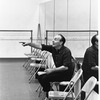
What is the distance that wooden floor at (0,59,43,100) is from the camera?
19.2ft

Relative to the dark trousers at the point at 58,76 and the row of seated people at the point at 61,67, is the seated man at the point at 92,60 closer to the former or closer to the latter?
the row of seated people at the point at 61,67

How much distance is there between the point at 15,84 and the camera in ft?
22.9

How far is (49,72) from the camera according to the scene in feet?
16.9

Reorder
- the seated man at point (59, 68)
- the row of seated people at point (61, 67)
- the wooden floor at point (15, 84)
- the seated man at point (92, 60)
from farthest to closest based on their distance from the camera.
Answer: the wooden floor at point (15, 84)
the seated man at point (59, 68)
the row of seated people at point (61, 67)
the seated man at point (92, 60)

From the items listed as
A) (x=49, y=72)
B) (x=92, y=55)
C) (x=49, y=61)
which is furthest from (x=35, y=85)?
(x=92, y=55)

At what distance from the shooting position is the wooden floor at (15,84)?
230 inches

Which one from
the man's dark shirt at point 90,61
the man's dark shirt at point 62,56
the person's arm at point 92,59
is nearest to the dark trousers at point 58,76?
the man's dark shirt at point 62,56

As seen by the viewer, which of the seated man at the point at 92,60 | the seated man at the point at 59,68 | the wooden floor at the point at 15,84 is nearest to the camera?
the seated man at the point at 92,60

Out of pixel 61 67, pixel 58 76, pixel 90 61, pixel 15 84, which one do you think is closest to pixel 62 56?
pixel 61 67

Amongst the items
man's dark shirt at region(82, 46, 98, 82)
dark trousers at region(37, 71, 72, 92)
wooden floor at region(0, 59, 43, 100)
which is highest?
man's dark shirt at region(82, 46, 98, 82)

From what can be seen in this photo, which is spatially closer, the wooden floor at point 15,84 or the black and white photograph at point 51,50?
the black and white photograph at point 51,50

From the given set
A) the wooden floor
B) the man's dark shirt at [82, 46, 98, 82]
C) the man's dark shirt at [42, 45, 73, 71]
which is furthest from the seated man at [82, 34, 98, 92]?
the wooden floor

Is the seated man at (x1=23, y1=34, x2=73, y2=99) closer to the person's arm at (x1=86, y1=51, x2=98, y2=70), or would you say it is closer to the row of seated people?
the row of seated people

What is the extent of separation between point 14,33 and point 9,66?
Result: 206 cm
